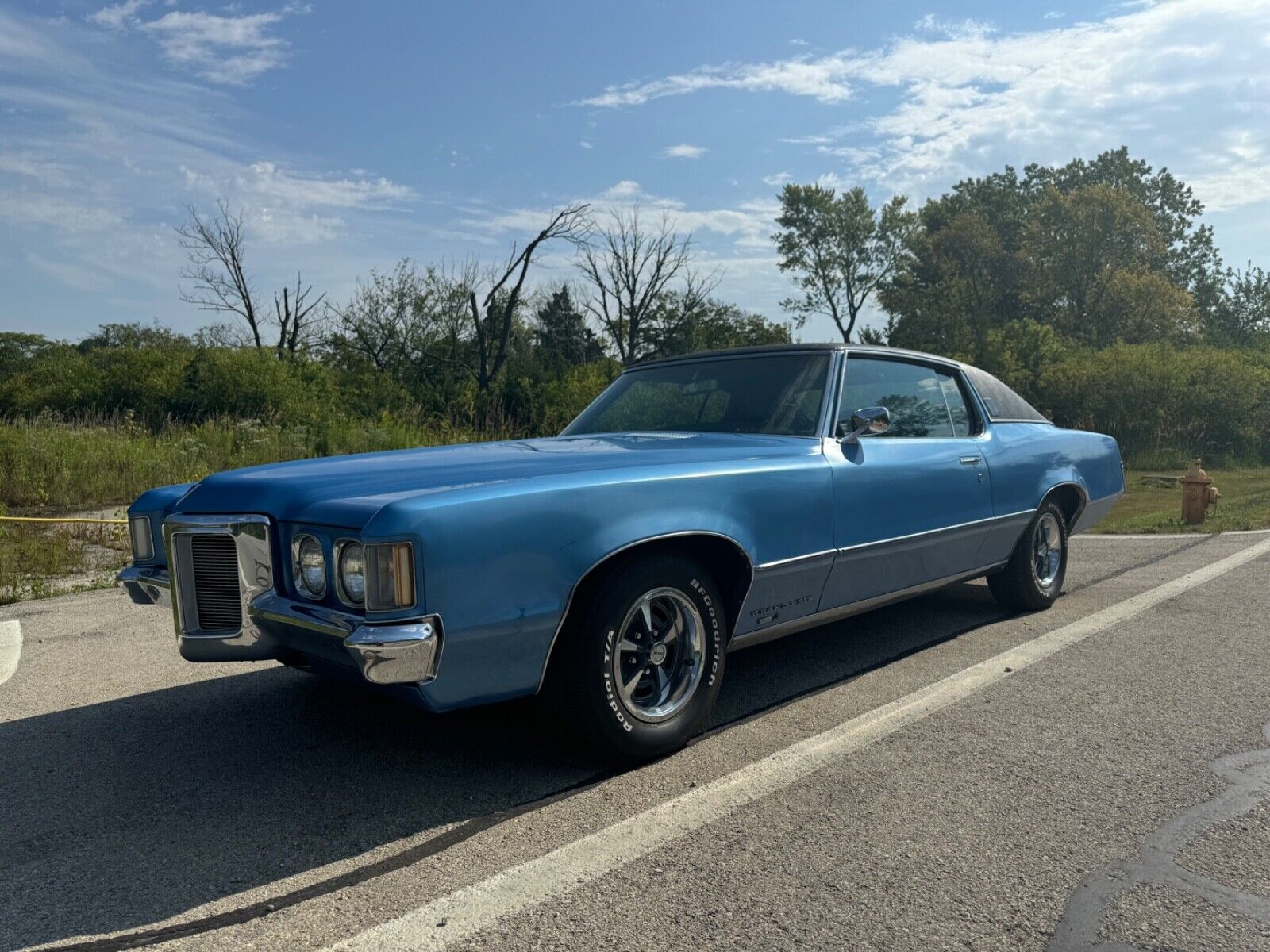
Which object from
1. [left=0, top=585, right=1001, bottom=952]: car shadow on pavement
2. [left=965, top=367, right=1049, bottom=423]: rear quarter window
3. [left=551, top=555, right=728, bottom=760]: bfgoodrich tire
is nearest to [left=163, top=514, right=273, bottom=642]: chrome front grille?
[left=0, top=585, right=1001, bottom=952]: car shadow on pavement

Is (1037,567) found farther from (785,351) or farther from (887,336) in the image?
(887,336)

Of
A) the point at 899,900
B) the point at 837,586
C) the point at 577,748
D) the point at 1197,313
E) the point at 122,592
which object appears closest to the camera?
the point at 899,900

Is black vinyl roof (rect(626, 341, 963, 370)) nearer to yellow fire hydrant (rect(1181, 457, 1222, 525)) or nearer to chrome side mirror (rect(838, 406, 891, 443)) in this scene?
chrome side mirror (rect(838, 406, 891, 443))

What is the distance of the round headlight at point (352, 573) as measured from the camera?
8.86ft

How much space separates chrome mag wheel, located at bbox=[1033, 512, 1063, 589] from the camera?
5.75 m

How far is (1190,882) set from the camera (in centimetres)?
242

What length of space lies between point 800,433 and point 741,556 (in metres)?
0.85

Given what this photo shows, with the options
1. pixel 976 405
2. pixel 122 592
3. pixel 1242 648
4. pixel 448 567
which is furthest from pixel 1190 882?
→ pixel 122 592

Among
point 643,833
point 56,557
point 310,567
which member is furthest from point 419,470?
point 56,557

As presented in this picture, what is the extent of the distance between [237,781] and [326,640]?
34.3 inches

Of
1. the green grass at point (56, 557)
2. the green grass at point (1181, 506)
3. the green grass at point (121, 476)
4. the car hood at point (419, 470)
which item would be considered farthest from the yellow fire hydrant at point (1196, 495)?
the green grass at point (56, 557)

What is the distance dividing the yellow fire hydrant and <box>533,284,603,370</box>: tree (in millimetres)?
40233

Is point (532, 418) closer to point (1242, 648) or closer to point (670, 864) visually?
point (1242, 648)

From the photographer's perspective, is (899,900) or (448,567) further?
(448,567)
